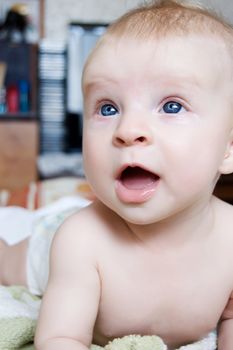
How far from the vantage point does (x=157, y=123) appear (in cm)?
51

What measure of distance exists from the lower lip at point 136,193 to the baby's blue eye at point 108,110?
75 mm

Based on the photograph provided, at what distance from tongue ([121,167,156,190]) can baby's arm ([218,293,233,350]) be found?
0.24 metres

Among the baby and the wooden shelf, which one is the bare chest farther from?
the wooden shelf

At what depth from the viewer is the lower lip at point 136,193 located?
20.0 inches

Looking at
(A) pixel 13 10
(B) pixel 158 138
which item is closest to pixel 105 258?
(B) pixel 158 138

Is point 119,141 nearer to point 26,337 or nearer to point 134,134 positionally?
point 134,134

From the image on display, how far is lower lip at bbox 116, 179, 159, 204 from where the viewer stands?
51 cm

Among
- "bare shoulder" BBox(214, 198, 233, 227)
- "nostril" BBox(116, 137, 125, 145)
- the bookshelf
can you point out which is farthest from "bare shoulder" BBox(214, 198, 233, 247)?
the bookshelf

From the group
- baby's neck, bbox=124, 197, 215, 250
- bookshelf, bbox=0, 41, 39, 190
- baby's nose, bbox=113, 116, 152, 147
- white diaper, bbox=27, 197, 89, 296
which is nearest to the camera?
baby's nose, bbox=113, 116, 152, 147

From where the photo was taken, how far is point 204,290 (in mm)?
626

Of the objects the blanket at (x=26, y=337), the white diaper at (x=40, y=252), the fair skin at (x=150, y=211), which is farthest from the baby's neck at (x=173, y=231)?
the white diaper at (x=40, y=252)

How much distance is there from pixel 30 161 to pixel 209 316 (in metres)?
2.70

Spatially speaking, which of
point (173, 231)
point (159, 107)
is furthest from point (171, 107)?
point (173, 231)

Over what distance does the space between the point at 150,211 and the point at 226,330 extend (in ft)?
0.76
